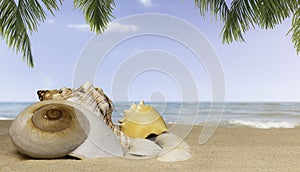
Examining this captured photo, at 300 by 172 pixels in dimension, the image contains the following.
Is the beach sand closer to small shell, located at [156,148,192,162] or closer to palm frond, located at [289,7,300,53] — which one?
small shell, located at [156,148,192,162]

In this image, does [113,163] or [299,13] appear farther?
[299,13]

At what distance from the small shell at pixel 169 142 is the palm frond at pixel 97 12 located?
3869 millimetres

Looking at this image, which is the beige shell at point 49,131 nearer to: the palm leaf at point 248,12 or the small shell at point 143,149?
the small shell at point 143,149

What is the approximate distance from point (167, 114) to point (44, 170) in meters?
9.77

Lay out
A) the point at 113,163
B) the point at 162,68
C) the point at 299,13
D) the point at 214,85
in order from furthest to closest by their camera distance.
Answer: the point at 299,13
the point at 162,68
the point at 214,85
the point at 113,163

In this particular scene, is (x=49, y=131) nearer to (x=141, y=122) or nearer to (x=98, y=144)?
(x=98, y=144)

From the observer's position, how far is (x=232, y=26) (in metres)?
6.14

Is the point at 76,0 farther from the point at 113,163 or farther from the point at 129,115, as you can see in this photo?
the point at 113,163

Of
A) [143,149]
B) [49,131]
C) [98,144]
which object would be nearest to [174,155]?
[143,149]

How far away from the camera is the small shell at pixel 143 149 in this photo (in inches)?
107

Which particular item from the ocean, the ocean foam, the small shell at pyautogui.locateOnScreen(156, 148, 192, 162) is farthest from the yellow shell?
the ocean foam

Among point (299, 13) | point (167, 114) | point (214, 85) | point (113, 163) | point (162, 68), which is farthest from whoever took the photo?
point (167, 114)

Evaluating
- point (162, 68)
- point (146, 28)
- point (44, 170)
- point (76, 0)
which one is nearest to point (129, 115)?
point (162, 68)

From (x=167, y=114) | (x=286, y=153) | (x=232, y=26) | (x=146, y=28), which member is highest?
(x=146, y=28)
